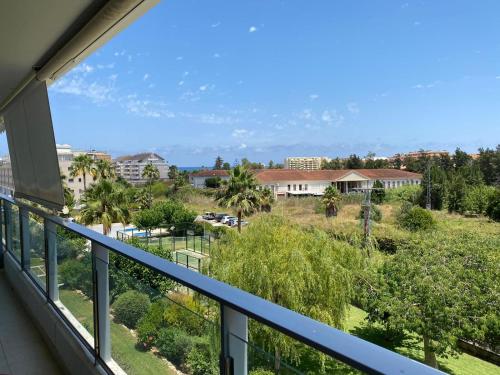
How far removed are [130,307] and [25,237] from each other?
2.00 meters

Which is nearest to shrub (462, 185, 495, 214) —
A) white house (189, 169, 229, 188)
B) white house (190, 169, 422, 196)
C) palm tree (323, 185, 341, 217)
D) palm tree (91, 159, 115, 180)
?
palm tree (323, 185, 341, 217)

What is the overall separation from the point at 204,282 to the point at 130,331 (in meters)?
0.68

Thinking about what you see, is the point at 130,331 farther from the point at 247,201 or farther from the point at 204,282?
the point at 247,201

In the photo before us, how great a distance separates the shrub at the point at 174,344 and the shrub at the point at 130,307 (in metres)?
0.13

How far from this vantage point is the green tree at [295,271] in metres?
9.16

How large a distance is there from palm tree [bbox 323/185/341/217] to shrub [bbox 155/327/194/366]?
29.1 metres

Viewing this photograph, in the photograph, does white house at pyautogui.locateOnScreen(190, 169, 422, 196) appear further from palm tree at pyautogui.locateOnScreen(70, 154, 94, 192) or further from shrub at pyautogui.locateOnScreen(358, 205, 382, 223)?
palm tree at pyautogui.locateOnScreen(70, 154, 94, 192)

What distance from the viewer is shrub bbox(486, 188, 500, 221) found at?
28219mm

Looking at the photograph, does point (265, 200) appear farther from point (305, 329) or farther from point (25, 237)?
point (305, 329)

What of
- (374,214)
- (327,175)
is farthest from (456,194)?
(327,175)

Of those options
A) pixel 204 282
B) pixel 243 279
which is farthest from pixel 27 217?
pixel 243 279

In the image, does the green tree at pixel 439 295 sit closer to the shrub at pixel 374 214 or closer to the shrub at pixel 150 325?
the shrub at pixel 150 325

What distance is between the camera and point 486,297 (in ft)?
35.3

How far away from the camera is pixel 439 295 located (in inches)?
426
